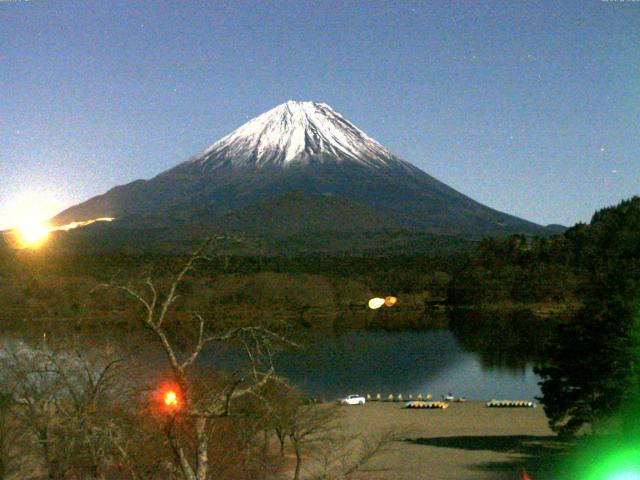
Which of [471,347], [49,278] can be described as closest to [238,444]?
[471,347]

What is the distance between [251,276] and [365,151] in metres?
106

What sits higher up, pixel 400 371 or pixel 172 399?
pixel 172 399

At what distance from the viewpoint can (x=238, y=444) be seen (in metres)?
14.1

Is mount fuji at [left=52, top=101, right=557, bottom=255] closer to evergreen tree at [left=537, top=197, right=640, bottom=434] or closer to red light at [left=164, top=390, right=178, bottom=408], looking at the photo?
evergreen tree at [left=537, top=197, right=640, bottom=434]

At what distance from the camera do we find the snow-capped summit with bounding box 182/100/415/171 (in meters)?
168

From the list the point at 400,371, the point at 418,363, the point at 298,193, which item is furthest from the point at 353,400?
the point at 298,193

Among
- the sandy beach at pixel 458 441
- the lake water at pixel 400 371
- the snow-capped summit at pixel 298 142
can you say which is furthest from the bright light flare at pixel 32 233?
the snow-capped summit at pixel 298 142

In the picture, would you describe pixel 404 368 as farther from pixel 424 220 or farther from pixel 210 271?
pixel 424 220

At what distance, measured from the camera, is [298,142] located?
170m

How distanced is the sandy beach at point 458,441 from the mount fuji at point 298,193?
9274cm

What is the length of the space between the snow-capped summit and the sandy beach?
138756mm

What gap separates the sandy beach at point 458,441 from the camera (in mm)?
18062

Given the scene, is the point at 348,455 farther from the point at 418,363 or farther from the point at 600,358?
the point at 418,363

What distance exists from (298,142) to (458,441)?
14952 centimetres
